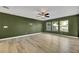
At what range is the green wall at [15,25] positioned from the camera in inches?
280

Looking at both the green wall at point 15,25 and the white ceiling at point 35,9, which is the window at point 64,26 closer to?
the white ceiling at point 35,9

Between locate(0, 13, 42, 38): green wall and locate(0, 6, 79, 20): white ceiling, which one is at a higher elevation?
locate(0, 6, 79, 20): white ceiling

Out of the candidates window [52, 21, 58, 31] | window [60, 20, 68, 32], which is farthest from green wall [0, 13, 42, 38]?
window [60, 20, 68, 32]

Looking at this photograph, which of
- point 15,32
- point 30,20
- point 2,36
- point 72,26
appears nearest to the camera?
point 2,36

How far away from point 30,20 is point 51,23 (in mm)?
3213

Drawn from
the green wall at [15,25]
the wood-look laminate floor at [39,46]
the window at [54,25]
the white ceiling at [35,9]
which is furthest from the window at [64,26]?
the wood-look laminate floor at [39,46]

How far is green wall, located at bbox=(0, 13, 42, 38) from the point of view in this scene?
712cm

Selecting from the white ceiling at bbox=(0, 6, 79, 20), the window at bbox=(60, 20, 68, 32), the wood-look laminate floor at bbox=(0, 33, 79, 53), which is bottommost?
the wood-look laminate floor at bbox=(0, 33, 79, 53)

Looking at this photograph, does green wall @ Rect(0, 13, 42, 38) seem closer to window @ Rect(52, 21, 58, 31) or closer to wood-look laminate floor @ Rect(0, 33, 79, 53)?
wood-look laminate floor @ Rect(0, 33, 79, 53)

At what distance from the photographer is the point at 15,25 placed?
8484 mm

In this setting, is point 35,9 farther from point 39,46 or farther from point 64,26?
point 64,26
